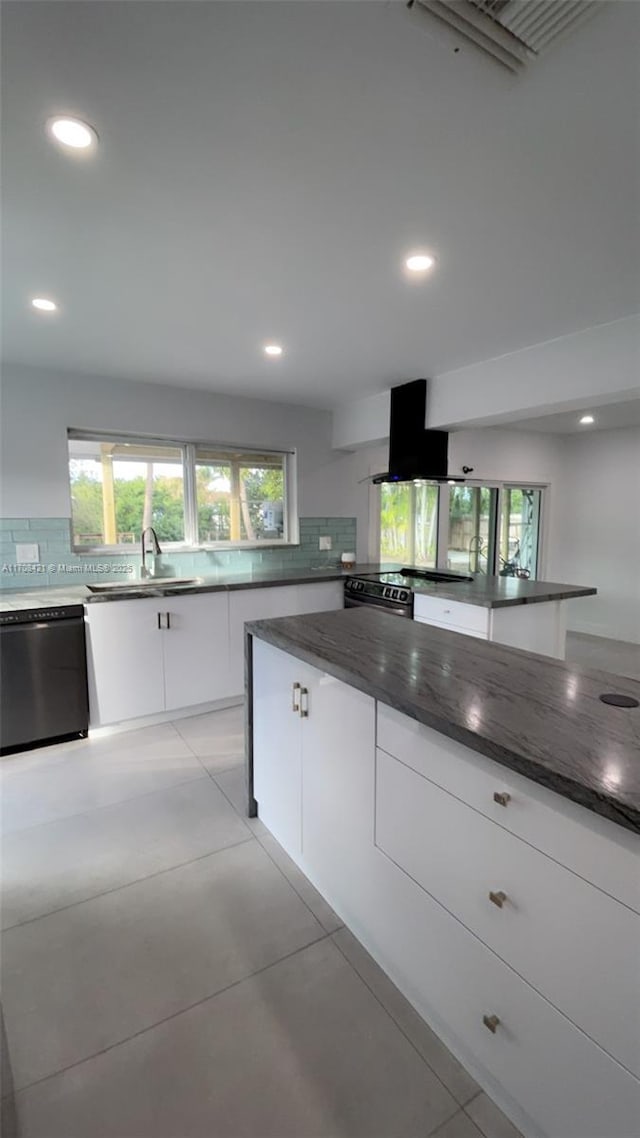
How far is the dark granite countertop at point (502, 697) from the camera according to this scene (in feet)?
2.83

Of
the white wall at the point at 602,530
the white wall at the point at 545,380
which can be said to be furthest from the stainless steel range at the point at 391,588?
the white wall at the point at 602,530

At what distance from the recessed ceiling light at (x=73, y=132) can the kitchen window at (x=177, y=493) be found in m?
2.37

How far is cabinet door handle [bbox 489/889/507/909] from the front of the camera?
1.01 meters

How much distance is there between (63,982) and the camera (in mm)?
1408

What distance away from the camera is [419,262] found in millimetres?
1892

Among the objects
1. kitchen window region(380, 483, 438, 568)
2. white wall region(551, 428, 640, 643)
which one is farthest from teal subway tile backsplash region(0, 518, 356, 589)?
white wall region(551, 428, 640, 643)

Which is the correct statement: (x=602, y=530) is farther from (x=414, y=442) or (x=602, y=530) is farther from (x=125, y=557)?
(x=125, y=557)

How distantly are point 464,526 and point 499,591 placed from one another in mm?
2642

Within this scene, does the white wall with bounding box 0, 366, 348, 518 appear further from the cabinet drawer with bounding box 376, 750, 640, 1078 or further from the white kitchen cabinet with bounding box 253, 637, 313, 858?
the cabinet drawer with bounding box 376, 750, 640, 1078

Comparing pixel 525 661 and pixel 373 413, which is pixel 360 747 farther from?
pixel 373 413

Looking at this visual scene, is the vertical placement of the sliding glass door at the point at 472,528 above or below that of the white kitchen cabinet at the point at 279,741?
above

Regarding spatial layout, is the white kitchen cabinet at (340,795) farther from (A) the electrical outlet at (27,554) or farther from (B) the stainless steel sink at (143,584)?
(A) the electrical outlet at (27,554)

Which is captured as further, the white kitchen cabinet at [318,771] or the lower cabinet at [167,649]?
the lower cabinet at [167,649]

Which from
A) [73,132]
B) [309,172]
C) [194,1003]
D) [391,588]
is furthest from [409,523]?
[194,1003]
